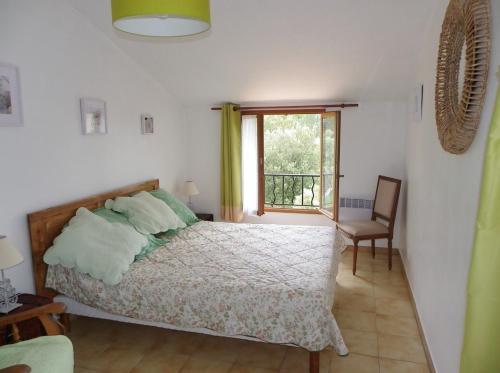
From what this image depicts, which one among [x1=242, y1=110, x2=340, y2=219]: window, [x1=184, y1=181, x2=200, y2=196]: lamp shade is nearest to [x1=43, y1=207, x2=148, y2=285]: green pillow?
[x1=184, y1=181, x2=200, y2=196]: lamp shade

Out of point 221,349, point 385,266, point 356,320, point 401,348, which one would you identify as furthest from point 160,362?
point 385,266

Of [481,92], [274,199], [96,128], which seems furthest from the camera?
[274,199]

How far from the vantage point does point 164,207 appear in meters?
3.68

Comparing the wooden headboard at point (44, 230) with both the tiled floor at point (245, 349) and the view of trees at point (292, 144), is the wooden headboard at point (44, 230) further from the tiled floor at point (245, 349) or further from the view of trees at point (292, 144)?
the view of trees at point (292, 144)

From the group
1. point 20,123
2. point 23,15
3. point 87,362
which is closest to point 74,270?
point 87,362

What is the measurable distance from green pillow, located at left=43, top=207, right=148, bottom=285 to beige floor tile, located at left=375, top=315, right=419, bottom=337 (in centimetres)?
197

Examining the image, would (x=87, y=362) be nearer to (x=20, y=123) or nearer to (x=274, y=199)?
(x=20, y=123)

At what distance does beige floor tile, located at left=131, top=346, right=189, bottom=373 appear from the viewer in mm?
2535

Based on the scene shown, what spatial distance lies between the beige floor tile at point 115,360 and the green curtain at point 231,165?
2558mm

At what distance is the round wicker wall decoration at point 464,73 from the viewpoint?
145cm

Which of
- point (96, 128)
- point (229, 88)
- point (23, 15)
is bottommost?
point (96, 128)

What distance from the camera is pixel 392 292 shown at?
143 inches

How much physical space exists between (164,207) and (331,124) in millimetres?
2309

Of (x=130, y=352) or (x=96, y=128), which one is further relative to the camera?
(x=96, y=128)
